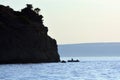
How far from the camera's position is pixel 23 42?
18712 cm

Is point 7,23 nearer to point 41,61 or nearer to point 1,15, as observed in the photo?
point 1,15

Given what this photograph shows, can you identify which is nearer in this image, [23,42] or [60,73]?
[60,73]

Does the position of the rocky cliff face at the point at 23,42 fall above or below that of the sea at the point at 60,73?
above

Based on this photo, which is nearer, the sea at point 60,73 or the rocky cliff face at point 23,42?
the sea at point 60,73

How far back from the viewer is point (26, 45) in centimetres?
18725

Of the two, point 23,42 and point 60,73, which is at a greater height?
point 23,42

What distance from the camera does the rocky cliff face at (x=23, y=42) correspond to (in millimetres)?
182375

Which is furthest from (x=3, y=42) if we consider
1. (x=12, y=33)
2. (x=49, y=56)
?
(x=49, y=56)

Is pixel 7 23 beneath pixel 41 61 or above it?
above

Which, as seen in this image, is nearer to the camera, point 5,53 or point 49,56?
point 5,53

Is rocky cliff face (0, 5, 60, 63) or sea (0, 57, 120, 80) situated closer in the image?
sea (0, 57, 120, 80)

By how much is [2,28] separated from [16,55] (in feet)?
40.5

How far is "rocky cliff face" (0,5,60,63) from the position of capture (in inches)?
7180

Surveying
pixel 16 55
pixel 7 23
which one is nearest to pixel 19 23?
pixel 7 23
